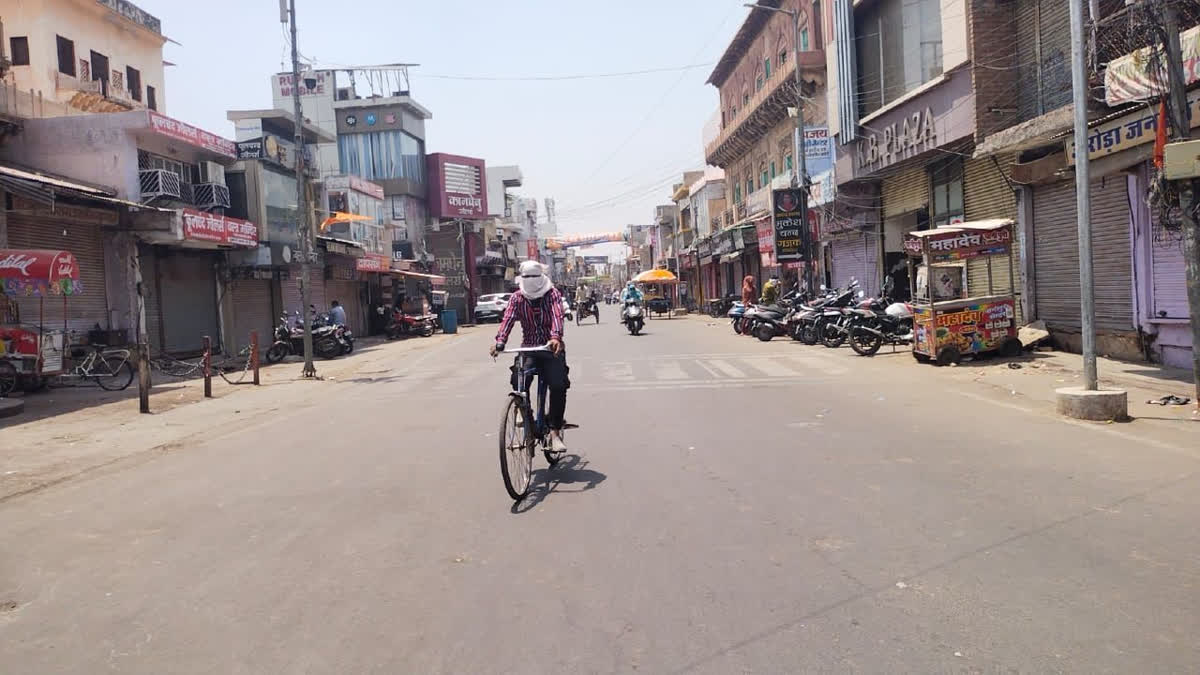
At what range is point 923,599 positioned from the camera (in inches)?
160

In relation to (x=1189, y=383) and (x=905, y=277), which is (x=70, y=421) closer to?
(x=1189, y=383)

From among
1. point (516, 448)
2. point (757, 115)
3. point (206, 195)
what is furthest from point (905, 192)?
point (206, 195)

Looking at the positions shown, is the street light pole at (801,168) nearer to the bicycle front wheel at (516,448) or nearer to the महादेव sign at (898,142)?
the महादेव sign at (898,142)

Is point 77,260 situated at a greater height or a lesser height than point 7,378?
greater

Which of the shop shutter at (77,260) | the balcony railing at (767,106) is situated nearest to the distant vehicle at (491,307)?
the balcony railing at (767,106)

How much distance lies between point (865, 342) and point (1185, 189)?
884 cm

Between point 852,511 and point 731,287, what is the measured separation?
44328 millimetres

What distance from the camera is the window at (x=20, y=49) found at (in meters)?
23.4

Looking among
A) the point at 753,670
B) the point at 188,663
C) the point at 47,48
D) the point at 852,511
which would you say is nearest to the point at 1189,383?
the point at 852,511

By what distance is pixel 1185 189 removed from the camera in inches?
356

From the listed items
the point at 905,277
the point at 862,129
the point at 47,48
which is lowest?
the point at 905,277

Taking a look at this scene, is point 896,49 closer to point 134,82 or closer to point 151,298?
point 151,298

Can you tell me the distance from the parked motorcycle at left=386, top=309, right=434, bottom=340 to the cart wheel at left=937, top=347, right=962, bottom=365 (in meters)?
26.1

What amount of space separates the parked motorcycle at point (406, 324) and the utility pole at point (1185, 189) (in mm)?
31158
